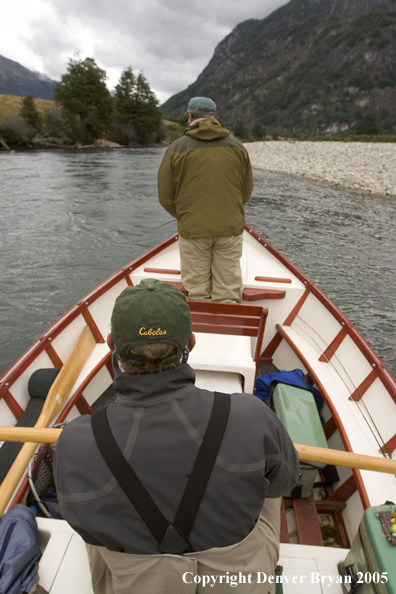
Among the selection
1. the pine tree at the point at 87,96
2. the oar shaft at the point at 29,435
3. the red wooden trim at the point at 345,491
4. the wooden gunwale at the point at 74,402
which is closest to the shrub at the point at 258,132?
the pine tree at the point at 87,96

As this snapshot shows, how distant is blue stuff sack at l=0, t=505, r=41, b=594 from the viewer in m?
Result: 1.65

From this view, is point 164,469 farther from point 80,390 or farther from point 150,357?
point 80,390

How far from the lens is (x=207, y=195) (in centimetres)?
322

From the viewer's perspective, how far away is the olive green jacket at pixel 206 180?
309 centimetres

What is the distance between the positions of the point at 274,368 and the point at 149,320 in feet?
11.2

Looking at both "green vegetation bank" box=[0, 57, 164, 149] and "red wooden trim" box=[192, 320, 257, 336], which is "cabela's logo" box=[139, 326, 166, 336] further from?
"green vegetation bank" box=[0, 57, 164, 149]

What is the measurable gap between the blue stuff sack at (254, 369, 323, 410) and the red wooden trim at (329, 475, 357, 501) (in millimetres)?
812

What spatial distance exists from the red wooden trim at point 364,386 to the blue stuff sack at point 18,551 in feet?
8.47

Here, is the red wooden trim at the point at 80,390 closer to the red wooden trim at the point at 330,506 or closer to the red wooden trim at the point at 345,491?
the red wooden trim at the point at 330,506

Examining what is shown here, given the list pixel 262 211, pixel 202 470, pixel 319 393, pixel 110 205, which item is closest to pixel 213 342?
pixel 319 393

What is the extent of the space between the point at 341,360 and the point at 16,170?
2621 centimetres

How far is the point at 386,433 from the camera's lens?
8.34ft

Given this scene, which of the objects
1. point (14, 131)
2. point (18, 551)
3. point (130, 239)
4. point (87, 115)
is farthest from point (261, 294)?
point (87, 115)

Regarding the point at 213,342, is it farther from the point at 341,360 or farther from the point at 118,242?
the point at 118,242
